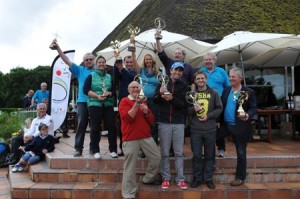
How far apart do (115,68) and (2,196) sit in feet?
8.59

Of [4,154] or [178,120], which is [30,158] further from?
[178,120]

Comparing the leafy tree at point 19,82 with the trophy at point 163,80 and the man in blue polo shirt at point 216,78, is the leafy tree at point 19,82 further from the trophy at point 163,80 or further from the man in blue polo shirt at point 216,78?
the trophy at point 163,80

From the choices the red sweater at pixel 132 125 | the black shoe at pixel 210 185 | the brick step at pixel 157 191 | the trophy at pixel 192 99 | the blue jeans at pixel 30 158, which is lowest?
the brick step at pixel 157 191

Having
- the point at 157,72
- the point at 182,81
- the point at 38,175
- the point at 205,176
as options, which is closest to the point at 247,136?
the point at 205,176

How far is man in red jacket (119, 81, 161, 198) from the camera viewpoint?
179 inches

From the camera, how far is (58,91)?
888 cm

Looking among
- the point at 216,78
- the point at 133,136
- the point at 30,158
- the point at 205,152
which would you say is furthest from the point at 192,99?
the point at 30,158

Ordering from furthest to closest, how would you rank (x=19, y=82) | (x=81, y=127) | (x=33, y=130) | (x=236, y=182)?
(x=19, y=82)
(x=33, y=130)
(x=81, y=127)
(x=236, y=182)

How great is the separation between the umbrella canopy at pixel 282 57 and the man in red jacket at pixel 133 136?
390 cm

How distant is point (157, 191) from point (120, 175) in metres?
0.70

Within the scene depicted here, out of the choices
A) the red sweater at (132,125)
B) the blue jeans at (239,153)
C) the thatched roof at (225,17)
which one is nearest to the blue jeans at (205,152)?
the blue jeans at (239,153)

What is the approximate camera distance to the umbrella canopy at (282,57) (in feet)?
24.9

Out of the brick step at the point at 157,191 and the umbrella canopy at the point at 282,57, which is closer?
the brick step at the point at 157,191

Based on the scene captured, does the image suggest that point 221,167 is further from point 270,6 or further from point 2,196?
point 270,6
